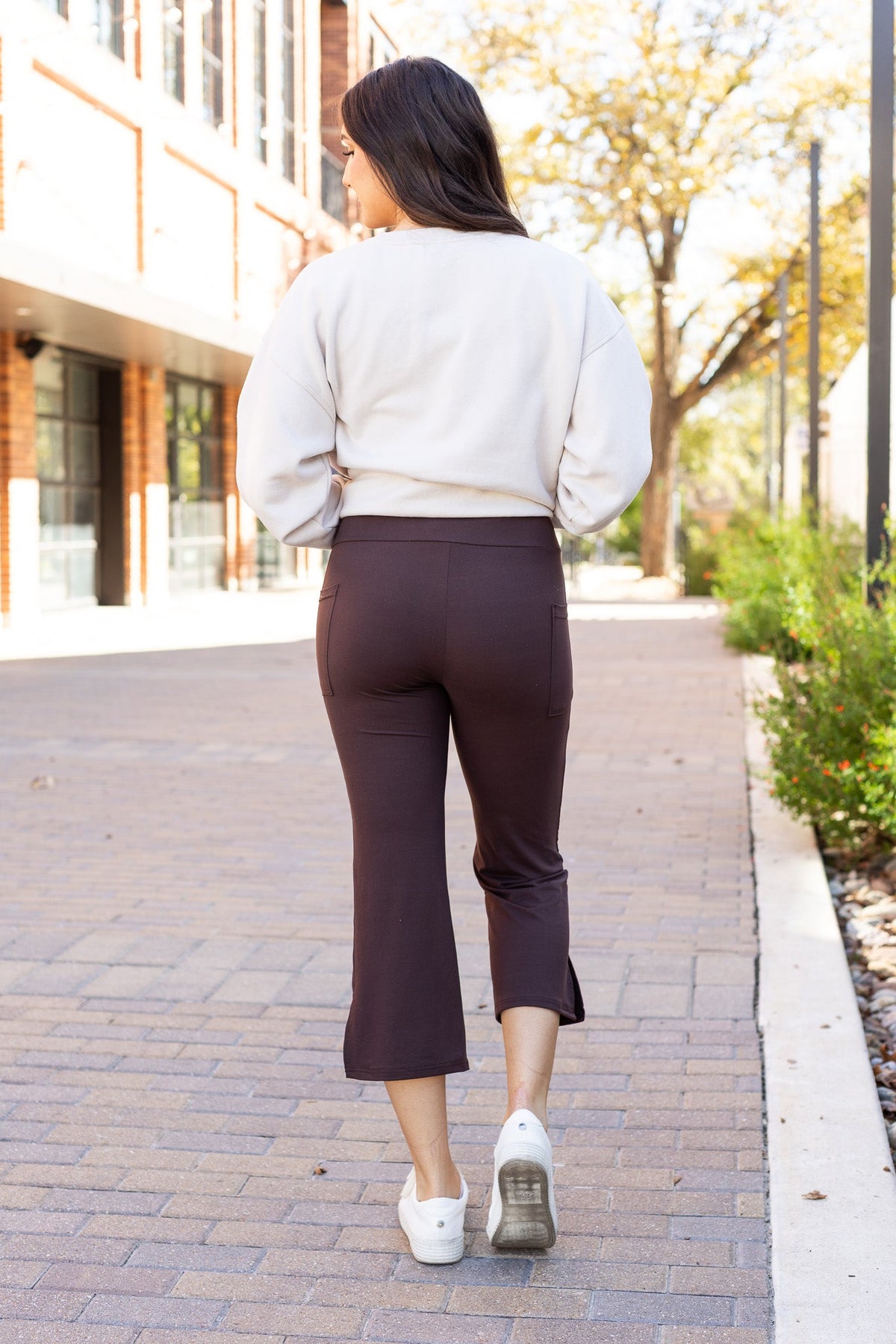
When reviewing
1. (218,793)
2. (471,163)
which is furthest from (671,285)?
(471,163)

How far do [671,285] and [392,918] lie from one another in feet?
91.2

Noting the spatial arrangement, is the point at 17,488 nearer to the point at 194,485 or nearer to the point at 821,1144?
the point at 194,485

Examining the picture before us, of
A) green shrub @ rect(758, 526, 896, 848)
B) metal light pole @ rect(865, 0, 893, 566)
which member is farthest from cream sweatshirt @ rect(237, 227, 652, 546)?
metal light pole @ rect(865, 0, 893, 566)

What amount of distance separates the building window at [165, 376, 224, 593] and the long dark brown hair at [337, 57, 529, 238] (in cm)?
2164

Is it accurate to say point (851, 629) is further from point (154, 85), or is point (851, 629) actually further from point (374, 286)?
point (154, 85)

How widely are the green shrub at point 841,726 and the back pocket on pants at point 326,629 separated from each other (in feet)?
10.4

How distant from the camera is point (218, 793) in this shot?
24.0ft

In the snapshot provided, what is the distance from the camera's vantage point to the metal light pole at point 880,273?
26.2 feet

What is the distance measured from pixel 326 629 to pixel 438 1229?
3.33ft

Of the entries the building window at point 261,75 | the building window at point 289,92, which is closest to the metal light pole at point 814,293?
the building window at point 261,75

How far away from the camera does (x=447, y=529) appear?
8.34 feet

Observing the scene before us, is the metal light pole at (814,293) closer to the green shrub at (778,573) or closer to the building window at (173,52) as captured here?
the green shrub at (778,573)

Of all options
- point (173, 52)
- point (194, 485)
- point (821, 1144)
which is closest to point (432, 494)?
point (821, 1144)

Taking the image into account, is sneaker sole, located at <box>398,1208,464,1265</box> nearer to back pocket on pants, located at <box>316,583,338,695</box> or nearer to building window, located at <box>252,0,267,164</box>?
back pocket on pants, located at <box>316,583,338,695</box>
